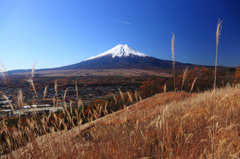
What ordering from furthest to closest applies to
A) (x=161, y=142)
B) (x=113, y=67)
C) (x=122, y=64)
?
(x=122, y=64) → (x=113, y=67) → (x=161, y=142)

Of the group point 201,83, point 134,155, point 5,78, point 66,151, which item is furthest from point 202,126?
point 201,83

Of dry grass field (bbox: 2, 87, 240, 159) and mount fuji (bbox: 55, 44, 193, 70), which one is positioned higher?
mount fuji (bbox: 55, 44, 193, 70)

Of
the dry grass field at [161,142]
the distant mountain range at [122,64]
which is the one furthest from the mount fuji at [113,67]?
the dry grass field at [161,142]

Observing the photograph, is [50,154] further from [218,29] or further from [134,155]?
[218,29]

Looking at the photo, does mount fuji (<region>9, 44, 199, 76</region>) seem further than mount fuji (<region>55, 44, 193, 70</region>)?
No

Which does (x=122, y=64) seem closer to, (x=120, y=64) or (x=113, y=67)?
(x=120, y=64)

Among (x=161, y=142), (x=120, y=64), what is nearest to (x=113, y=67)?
(x=120, y=64)

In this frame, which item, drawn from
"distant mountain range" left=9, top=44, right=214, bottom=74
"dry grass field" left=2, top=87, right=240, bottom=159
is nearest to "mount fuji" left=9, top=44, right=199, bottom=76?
"distant mountain range" left=9, top=44, right=214, bottom=74

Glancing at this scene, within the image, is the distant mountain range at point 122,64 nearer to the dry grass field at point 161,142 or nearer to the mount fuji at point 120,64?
the mount fuji at point 120,64

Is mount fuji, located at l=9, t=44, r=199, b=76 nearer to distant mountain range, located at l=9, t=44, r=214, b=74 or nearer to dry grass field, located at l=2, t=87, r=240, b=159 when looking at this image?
distant mountain range, located at l=9, t=44, r=214, b=74

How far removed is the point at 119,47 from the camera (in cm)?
19675

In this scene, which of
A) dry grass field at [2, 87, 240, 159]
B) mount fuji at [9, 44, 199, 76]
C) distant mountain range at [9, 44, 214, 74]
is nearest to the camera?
dry grass field at [2, 87, 240, 159]

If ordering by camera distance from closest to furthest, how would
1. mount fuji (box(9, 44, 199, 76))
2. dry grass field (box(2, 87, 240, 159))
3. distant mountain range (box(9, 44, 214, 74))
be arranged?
dry grass field (box(2, 87, 240, 159)) → mount fuji (box(9, 44, 199, 76)) → distant mountain range (box(9, 44, 214, 74))

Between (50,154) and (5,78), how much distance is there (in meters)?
1.49
